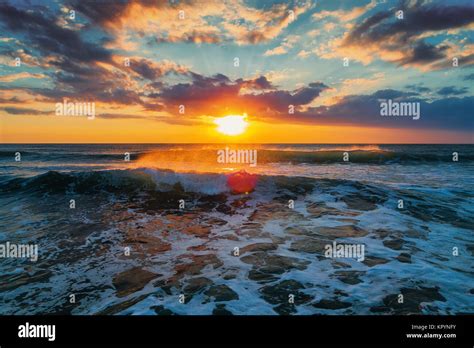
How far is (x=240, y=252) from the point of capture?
7246 mm

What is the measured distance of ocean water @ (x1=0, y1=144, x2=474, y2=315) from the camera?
486cm

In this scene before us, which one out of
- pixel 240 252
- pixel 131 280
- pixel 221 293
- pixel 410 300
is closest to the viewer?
pixel 410 300

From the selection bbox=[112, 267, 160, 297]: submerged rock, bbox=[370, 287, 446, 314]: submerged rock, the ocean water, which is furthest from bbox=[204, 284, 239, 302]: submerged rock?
bbox=[370, 287, 446, 314]: submerged rock

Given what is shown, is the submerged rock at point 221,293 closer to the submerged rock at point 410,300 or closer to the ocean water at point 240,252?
the ocean water at point 240,252

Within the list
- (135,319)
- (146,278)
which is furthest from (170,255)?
(135,319)

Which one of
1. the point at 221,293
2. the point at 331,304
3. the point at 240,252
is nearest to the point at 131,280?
the point at 221,293

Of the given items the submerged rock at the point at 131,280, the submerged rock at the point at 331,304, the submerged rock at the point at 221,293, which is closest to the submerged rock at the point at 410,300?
the submerged rock at the point at 331,304

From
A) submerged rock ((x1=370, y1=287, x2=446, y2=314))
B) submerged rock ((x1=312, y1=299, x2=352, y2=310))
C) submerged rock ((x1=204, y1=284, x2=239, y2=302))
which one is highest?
submerged rock ((x1=370, y1=287, x2=446, y2=314))

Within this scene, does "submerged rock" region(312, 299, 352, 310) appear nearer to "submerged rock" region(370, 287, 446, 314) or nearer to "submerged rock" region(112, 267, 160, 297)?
"submerged rock" region(370, 287, 446, 314)

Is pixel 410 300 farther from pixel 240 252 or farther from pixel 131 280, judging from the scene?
pixel 131 280

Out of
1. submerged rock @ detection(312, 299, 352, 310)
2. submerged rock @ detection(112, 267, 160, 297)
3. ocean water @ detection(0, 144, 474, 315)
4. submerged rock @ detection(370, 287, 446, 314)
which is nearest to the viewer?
submerged rock @ detection(370, 287, 446, 314)

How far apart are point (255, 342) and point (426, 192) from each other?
47.7 feet

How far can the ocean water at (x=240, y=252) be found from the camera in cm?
486

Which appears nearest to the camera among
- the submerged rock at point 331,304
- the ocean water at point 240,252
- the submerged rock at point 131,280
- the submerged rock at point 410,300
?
the submerged rock at point 410,300
